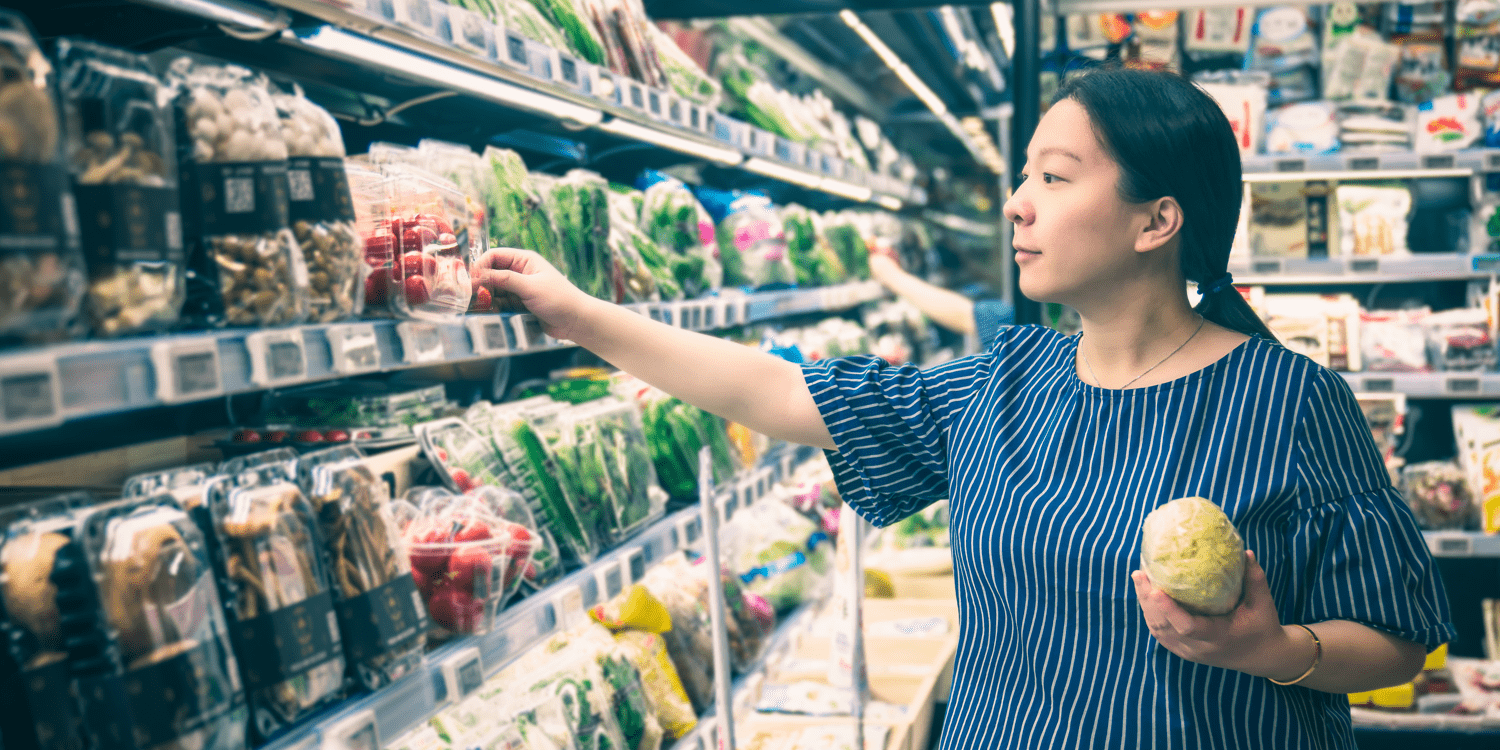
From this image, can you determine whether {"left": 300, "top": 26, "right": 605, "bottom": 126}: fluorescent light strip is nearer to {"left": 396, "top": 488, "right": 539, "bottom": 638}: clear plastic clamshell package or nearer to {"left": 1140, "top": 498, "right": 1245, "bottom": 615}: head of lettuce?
{"left": 396, "top": 488, "right": 539, "bottom": 638}: clear plastic clamshell package

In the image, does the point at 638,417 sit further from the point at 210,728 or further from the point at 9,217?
the point at 9,217

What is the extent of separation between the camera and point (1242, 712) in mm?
1292

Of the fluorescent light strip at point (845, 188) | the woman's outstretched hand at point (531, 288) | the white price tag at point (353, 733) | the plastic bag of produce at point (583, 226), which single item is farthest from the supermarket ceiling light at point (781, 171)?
the white price tag at point (353, 733)

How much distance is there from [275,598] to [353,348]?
1.00 ft

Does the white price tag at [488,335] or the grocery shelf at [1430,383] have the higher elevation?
the white price tag at [488,335]

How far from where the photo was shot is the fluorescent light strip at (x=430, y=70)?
1462 mm

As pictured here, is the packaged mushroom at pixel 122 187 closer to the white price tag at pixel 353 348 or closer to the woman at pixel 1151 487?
the white price tag at pixel 353 348

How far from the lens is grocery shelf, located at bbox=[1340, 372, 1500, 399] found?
137 inches

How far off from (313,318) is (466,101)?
43.6 inches

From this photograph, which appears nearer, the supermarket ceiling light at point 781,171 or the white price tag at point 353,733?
the white price tag at point 353,733

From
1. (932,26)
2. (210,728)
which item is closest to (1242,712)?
(210,728)

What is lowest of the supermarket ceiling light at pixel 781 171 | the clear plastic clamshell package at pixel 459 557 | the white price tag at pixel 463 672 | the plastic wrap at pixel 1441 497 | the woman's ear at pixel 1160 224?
the plastic wrap at pixel 1441 497

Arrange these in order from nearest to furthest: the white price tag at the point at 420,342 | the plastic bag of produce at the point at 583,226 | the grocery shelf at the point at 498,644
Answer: the grocery shelf at the point at 498,644 → the white price tag at the point at 420,342 → the plastic bag of produce at the point at 583,226

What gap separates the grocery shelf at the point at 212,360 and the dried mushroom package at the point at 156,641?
0.43 ft
